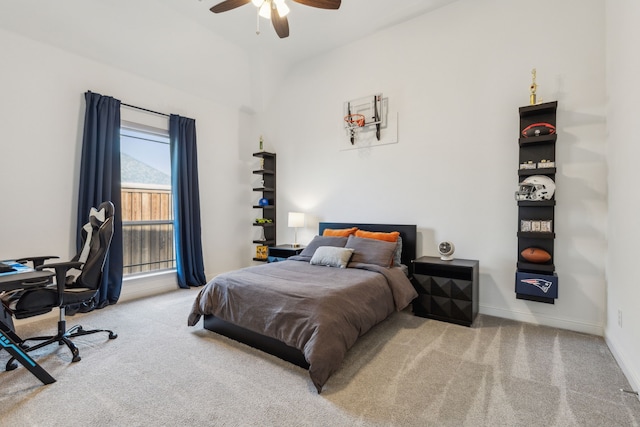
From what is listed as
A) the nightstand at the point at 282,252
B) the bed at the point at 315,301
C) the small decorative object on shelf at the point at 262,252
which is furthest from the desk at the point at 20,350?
the small decorative object on shelf at the point at 262,252

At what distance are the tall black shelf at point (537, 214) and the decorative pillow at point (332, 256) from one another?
1727mm

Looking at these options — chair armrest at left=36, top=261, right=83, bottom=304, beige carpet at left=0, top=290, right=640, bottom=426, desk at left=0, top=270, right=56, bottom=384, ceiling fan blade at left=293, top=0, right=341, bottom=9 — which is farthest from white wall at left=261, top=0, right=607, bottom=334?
desk at left=0, top=270, right=56, bottom=384

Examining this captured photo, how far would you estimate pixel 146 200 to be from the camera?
14.7 feet

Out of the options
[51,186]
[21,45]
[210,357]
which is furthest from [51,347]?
[21,45]

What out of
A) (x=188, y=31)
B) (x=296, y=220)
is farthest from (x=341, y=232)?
(x=188, y=31)

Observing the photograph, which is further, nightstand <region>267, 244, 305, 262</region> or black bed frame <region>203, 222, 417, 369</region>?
nightstand <region>267, 244, 305, 262</region>

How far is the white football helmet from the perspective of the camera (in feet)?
9.33

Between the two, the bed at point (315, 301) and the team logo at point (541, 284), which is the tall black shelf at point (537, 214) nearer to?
the team logo at point (541, 284)

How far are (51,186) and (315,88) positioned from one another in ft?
12.1

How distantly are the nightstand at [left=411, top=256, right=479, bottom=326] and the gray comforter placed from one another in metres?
0.19

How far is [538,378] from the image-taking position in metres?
2.08

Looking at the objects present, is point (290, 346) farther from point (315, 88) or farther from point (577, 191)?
point (315, 88)

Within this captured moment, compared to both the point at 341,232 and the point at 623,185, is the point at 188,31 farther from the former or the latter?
the point at 623,185

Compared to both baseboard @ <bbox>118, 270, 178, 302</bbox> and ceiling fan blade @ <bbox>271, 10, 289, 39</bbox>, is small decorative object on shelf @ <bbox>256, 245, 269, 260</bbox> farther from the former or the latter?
ceiling fan blade @ <bbox>271, 10, 289, 39</bbox>
